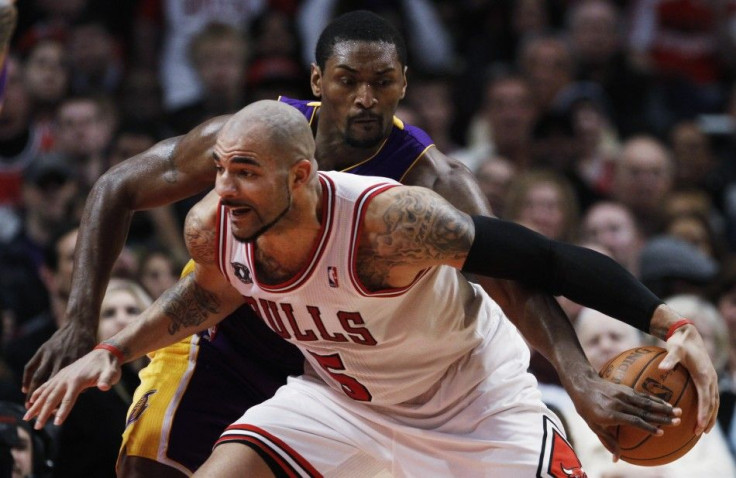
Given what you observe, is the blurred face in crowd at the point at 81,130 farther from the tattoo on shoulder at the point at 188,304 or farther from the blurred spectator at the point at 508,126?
the tattoo on shoulder at the point at 188,304

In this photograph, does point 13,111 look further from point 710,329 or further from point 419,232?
point 419,232

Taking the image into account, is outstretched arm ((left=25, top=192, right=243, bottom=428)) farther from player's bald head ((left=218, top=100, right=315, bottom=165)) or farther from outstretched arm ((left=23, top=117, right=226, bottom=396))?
player's bald head ((left=218, top=100, right=315, bottom=165))

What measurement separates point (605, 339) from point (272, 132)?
273 centimetres

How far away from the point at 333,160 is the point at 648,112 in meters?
5.93

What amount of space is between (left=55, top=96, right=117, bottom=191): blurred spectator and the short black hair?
13.5 feet

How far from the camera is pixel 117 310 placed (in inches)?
254

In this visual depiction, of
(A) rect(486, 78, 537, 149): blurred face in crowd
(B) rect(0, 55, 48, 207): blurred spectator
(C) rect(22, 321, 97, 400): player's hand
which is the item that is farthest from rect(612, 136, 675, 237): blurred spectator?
(C) rect(22, 321, 97, 400): player's hand

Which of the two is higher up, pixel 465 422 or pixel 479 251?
pixel 479 251

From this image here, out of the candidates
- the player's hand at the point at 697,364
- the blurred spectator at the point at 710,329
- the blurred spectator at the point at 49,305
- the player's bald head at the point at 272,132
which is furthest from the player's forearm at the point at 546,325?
the blurred spectator at the point at 49,305

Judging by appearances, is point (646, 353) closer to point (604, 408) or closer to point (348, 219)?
point (604, 408)

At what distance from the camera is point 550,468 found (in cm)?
444

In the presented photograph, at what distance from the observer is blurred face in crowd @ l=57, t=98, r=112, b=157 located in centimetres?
905

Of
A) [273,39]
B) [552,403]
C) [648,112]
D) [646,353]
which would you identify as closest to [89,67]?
[273,39]

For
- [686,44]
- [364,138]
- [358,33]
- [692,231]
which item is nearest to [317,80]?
[358,33]
